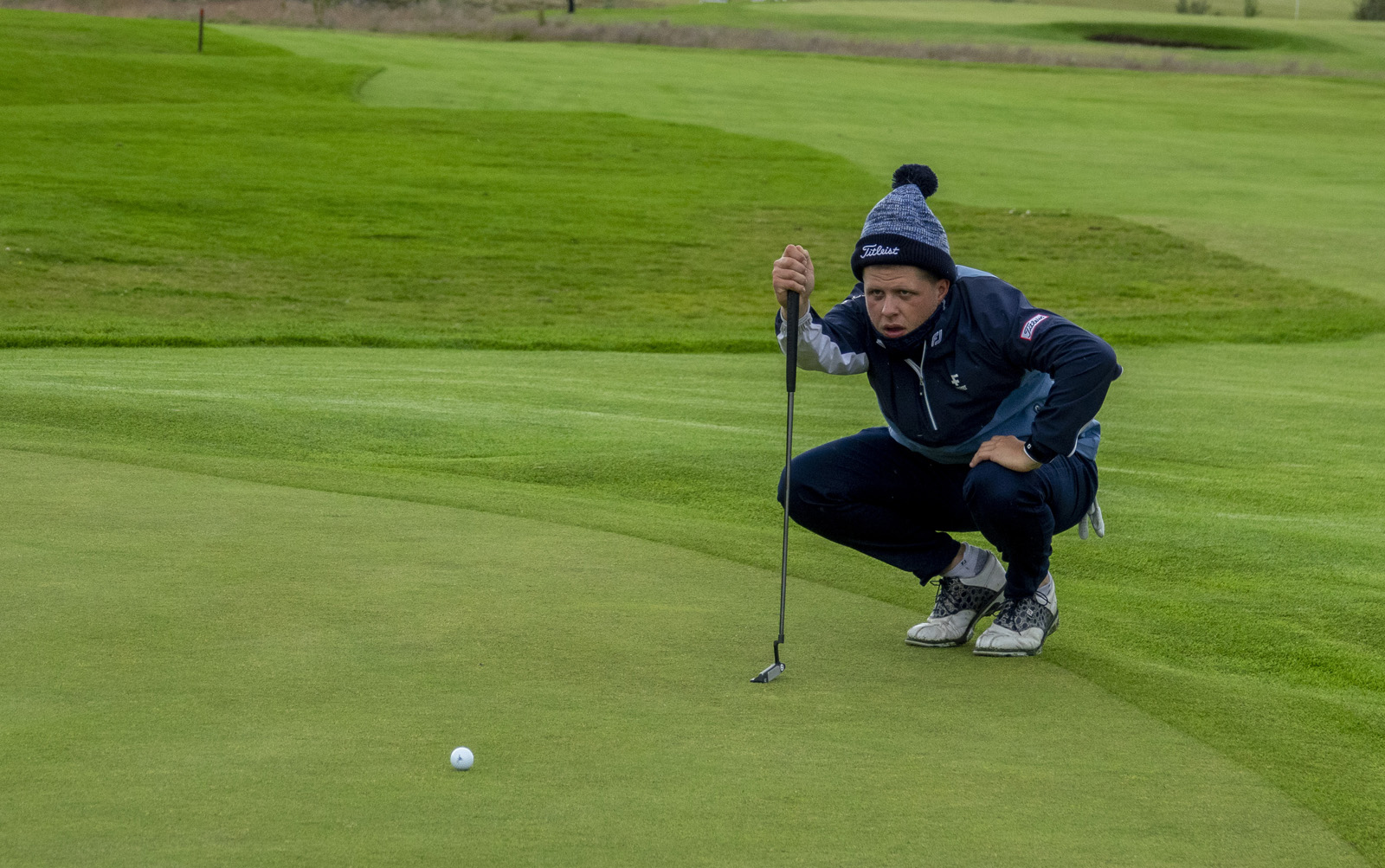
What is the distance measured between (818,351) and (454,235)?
682 inches

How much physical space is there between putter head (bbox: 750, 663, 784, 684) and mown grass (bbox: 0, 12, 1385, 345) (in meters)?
9.45

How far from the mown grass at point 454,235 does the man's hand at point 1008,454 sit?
948cm

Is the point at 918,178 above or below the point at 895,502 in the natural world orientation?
above

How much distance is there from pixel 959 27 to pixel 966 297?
56.8m

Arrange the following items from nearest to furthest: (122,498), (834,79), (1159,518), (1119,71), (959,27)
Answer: (122,498) → (1159,518) → (834,79) → (1119,71) → (959,27)

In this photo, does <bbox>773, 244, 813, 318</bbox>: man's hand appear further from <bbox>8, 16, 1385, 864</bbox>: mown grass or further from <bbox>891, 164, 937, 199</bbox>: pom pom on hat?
<bbox>8, 16, 1385, 864</bbox>: mown grass

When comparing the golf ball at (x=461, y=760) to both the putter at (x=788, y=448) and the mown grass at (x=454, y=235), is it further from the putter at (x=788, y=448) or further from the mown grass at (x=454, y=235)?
the mown grass at (x=454, y=235)

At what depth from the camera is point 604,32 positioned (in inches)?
1946

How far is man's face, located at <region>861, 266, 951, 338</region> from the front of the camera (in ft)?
13.3

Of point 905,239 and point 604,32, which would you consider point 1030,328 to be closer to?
point 905,239

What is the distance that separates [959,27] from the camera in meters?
58.0

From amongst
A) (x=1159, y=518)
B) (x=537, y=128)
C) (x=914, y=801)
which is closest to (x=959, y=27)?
(x=537, y=128)

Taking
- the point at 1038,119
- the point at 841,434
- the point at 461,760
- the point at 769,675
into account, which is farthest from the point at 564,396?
the point at 1038,119

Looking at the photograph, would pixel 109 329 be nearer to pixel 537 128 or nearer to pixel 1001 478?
pixel 1001 478
